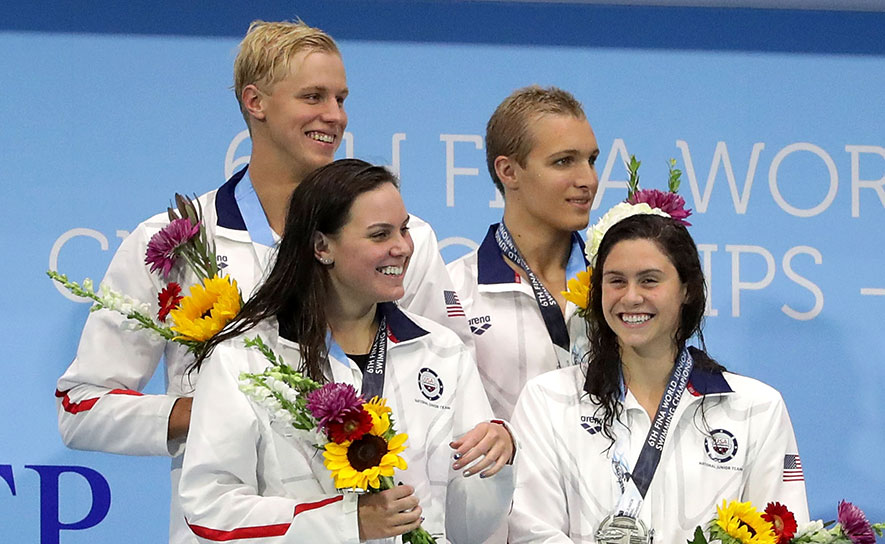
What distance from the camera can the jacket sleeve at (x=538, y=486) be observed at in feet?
9.76

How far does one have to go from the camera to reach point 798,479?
3045 millimetres

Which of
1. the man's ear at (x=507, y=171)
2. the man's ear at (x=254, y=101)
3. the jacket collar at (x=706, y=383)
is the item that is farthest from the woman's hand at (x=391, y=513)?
the man's ear at (x=507, y=171)

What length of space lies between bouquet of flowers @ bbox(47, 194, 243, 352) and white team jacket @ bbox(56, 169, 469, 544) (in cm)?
5

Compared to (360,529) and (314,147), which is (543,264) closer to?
(314,147)

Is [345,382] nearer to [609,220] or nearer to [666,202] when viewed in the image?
[609,220]

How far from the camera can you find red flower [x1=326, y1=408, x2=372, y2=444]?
2.44 meters

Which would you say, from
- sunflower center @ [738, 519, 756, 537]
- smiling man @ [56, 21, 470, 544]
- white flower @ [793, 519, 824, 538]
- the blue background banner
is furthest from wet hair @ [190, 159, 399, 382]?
the blue background banner

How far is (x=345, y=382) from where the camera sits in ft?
9.00

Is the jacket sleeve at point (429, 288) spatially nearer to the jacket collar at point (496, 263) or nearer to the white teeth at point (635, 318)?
the jacket collar at point (496, 263)

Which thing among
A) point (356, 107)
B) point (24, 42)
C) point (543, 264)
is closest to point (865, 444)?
point (543, 264)

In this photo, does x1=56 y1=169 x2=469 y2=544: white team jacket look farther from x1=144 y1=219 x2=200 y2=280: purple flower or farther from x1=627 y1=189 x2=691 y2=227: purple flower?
x1=627 y1=189 x2=691 y2=227: purple flower

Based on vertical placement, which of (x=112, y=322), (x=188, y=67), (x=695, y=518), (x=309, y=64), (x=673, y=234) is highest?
(x=188, y=67)

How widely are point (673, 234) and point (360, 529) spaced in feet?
3.68

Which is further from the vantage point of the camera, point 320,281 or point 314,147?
point 314,147
